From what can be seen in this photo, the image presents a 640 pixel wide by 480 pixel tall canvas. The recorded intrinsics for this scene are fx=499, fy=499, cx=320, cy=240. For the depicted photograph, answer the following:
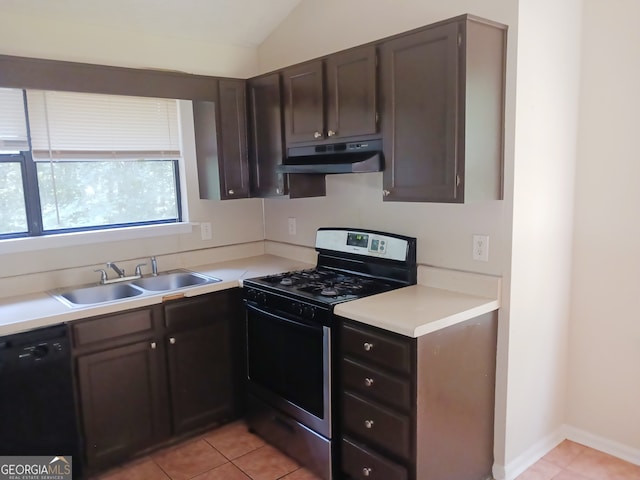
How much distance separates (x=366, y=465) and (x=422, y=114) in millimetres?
1607

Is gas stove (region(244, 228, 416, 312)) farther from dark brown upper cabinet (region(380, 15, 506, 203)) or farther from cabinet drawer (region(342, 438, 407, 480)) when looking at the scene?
cabinet drawer (region(342, 438, 407, 480))

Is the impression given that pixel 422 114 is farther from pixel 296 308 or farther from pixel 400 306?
pixel 296 308

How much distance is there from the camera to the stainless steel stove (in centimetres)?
242

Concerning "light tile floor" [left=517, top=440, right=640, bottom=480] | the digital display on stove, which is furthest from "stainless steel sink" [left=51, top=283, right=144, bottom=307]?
"light tile floor" [left=517, top=440, right=640, bottom=480]

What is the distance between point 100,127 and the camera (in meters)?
3.00

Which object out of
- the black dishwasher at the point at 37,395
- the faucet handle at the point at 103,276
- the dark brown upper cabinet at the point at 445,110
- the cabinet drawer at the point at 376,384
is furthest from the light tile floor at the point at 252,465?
the dark brown upper cabinet at the point at 445,110

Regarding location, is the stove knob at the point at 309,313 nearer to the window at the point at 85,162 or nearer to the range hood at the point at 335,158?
the range hood at the point at 335,158

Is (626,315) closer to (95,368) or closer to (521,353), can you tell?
(521,353)

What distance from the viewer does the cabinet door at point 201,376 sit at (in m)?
2.80

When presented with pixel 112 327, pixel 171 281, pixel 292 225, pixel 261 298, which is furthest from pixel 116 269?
pixel 292 225

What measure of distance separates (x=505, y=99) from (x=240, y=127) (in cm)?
170

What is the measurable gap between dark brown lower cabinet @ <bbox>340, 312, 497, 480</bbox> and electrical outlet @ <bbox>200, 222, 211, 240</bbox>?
5.07 feet

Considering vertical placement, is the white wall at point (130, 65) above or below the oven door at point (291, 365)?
above

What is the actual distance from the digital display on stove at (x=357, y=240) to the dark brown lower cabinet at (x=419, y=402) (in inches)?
27.8
